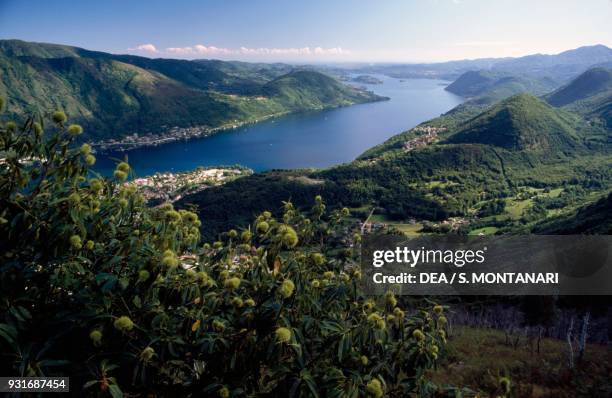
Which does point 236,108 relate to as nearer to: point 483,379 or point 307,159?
point 307,159

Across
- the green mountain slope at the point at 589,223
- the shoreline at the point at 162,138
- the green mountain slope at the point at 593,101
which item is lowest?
the green mountain slope at the point at 589,223

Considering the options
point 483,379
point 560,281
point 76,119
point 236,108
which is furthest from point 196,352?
point 236,108

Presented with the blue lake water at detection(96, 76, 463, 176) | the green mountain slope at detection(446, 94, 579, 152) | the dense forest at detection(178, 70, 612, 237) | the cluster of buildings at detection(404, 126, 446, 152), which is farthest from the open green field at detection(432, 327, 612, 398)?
the green mountain slope at detection(446, 94, 579, 152)

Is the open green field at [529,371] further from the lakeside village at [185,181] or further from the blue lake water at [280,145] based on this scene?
the blue lake water at [280,145]

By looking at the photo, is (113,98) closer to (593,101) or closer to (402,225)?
(402,225)

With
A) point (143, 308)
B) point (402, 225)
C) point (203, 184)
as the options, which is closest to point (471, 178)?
point (402, 225)

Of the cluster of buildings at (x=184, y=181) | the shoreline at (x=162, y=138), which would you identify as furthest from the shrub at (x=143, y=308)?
the shoreline at (x=162, y=138)

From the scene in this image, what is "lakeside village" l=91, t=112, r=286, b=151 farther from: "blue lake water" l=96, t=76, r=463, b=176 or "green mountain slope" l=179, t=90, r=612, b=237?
"green mountain slope" l=179, t=90, r=612, b=237
